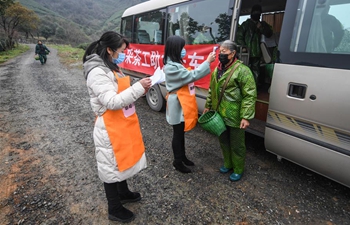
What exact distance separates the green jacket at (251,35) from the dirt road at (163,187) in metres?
1.62

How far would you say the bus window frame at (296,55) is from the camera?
5.96ft

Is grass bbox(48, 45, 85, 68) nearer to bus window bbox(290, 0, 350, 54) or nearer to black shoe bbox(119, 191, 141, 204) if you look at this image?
black shoe bbox(119, 191, 141, 204)

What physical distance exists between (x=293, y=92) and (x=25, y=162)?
357 cm

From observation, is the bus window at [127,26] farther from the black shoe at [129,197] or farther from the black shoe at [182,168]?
the black shoe at [129,197]

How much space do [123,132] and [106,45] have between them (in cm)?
72

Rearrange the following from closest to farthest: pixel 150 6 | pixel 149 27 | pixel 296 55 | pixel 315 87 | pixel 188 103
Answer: pixel 315 87, pixel 296 55, pixel 188 103, pixel 150 6, pixel 149 27

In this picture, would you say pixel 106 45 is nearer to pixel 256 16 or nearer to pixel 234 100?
pixel 234 100

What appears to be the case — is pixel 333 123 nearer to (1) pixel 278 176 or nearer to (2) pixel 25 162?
(1) pixel 278 176

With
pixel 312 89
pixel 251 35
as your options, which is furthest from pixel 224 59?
pixel 251 35

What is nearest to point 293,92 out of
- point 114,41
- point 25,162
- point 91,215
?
point 114,41

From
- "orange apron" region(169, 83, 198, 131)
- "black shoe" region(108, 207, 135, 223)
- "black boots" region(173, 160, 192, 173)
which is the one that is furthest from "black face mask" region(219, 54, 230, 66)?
"black shoe" region(108, 207, 135, 223)

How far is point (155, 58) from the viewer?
4.76 m

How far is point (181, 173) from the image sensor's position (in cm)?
272

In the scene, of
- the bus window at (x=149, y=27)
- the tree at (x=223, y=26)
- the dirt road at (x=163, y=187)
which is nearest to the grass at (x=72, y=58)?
the bus window at (x=149, y=27)
